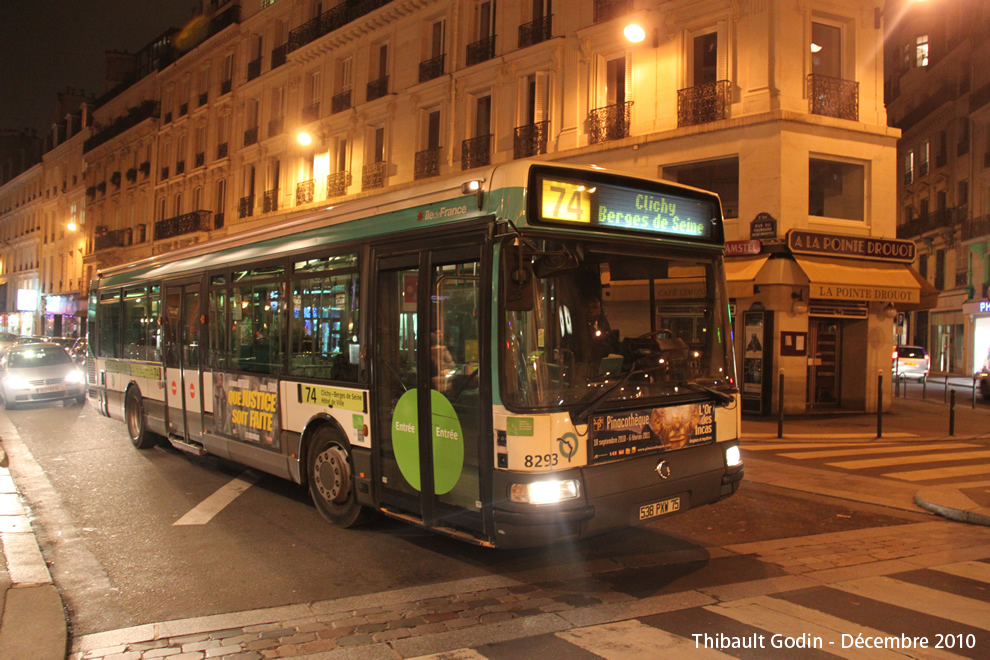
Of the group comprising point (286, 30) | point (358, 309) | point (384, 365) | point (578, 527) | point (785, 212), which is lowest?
point (578, 527)

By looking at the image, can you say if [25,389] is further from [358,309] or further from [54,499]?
[358,309]

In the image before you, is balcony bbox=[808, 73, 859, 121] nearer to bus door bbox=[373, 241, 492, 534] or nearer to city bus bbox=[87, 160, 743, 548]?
city bus bbox=[87, 160, 743, 548]

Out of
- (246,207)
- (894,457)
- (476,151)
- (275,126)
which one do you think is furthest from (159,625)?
(246,207)

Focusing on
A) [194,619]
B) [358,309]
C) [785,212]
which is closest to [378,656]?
[194,619]

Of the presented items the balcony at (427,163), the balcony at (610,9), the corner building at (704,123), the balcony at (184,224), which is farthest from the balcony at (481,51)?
the balcony at (184,224)

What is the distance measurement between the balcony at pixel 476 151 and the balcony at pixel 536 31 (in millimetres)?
3013

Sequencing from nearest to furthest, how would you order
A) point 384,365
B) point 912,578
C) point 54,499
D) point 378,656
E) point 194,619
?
point 378,656 → point 194,619 → point 912,578 → point 384,365 → point 54,499

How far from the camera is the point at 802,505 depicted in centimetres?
821

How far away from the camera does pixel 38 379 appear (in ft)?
58.2

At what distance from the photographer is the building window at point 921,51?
4153cm

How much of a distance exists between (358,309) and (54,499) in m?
4.56

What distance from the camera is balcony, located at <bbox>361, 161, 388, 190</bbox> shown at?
27.0 metres

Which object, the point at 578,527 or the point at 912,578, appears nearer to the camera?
the point at 578,527

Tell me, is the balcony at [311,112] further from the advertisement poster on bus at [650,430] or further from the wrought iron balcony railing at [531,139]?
the advertisement poster on bus at [650,430]
